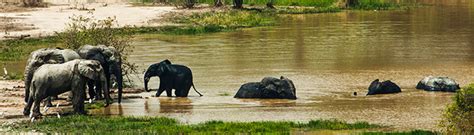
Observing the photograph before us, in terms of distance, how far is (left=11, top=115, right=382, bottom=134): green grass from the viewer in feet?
49.8

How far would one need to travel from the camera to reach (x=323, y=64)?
89.8ft

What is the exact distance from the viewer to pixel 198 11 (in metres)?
53.0

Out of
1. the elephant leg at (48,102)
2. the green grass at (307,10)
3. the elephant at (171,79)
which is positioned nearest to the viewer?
the elephant leg at (48,102)

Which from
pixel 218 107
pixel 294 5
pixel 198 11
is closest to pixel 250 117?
pixel 218 107

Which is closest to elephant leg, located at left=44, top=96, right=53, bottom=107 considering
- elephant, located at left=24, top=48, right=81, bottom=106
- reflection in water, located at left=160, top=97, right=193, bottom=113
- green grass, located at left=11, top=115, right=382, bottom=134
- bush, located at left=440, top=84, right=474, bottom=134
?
elephant, located at left=24, top=48, right=81, bottom=106

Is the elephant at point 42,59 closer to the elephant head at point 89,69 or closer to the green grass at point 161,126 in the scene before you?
the elephant head at point 89,69

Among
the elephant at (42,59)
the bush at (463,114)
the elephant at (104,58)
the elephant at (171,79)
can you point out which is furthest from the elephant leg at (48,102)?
the bush at (463,114)

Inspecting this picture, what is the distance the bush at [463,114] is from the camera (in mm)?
13289

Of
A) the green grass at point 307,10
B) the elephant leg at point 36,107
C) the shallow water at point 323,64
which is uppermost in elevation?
the elephant leg at point 36,107

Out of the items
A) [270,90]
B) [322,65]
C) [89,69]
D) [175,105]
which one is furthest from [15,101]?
[322,65]

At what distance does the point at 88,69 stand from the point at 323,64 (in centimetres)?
1155

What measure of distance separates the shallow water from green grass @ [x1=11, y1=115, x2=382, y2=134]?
0.91 m

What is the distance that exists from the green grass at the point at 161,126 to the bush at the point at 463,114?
2312 millimetres

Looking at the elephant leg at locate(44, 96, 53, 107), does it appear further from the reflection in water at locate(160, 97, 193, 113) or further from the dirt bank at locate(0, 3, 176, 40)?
the dirt bank at locate(0, 3, 176, 40)
